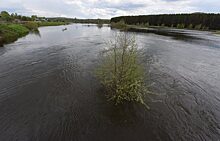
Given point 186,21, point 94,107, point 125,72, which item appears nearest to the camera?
point 94,107

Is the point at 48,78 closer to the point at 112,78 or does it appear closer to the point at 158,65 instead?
the point at 112,78

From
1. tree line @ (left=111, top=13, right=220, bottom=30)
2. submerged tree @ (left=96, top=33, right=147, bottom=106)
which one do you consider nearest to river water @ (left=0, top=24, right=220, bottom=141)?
submerged tree @ (left=96, top=33, right=147, bottom=106)

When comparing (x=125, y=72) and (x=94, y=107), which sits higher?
(x=125, y=72)

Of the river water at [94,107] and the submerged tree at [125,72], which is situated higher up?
the submerged tree at [125,72]

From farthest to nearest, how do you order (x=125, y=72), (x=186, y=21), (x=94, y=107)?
(x=186, y=21) → (x=125, y=72) → (x=94, y=107)

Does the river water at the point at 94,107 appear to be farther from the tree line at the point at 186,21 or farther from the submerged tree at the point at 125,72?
the tree line at the point at 186,21

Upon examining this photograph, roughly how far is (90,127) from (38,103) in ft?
17.4

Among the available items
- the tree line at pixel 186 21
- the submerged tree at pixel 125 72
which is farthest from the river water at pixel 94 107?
the tree line at pixel 186 21

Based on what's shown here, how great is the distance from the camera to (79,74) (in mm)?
20656

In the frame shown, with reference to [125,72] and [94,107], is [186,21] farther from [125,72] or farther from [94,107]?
[94,107]

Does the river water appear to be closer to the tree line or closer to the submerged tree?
the submerged tree

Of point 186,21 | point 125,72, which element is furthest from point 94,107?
point 186,21

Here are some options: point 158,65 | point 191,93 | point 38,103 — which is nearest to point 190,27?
point 158,65

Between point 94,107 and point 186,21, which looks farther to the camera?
point 186,21
